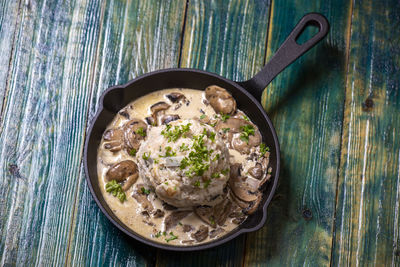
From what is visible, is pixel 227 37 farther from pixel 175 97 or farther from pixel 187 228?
pixel 187 228

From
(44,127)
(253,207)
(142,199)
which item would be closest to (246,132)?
(253,207)

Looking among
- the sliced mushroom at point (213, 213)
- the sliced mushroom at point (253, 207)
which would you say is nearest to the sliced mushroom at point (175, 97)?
the sliced mushroom at point (213, 213)

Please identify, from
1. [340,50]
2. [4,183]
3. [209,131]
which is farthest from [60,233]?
[340,50]

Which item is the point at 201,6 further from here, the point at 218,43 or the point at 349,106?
the point at 349,106

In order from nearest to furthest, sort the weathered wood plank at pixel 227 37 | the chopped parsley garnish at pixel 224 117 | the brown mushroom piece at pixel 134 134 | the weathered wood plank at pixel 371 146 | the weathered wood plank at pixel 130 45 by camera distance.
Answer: the brown mushroom piece at pixel 134 134
the chopped parsley garnish at pixel 224 117
the weathered wood plank at pixel 130 45
the weathered wood plank at pixel 371 146
the weathered wood plank at pixel 227 37

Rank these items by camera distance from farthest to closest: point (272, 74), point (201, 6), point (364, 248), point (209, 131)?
point (201, 6), point (364, 248), point (272, 74), point (209, 131)

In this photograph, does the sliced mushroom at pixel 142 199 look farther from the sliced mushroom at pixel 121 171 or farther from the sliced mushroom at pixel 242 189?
the sliced mushroom at pixel 242 189

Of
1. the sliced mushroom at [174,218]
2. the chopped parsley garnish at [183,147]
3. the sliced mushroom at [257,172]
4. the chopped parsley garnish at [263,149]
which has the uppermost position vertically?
the chopped parsley garnish at [263,149]
